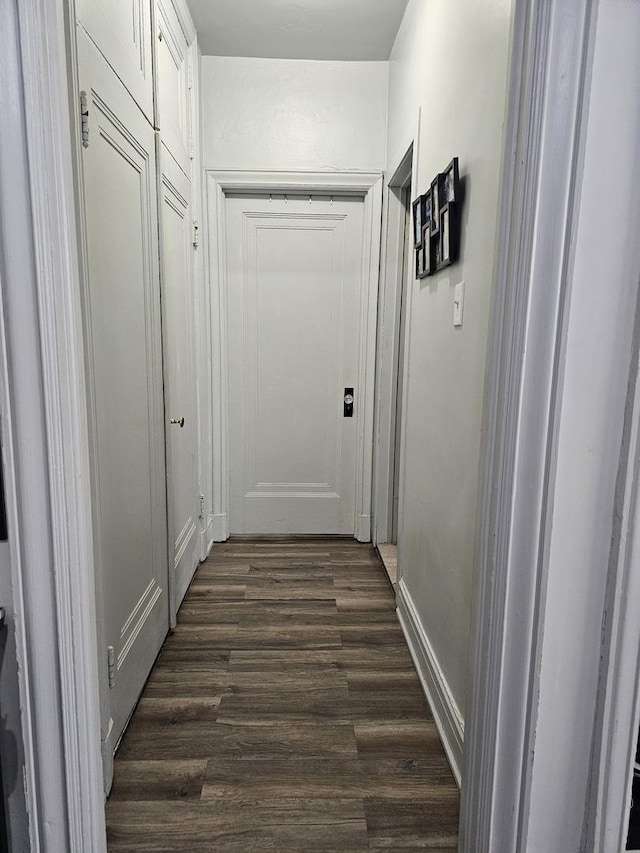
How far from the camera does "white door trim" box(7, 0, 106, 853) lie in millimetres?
851

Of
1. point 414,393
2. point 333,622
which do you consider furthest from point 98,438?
point 333,622

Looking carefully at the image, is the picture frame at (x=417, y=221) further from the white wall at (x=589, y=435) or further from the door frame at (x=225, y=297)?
the white wall at (x=589, y=435)

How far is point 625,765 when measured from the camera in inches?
37.8

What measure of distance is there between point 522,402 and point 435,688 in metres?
1.26

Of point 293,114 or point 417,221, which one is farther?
point 293,114

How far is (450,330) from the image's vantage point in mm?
1709

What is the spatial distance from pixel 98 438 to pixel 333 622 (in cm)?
147

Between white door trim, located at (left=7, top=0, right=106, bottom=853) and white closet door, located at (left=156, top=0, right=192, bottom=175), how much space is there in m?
1.28

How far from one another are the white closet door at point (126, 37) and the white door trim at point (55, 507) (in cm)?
58

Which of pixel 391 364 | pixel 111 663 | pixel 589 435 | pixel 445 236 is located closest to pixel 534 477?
pixel 589 435

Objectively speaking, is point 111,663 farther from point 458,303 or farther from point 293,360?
point 293,360

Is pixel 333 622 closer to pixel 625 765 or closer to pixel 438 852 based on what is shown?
pixel 438 852

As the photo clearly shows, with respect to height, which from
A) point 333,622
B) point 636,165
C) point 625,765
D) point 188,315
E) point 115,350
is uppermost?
point 636,165

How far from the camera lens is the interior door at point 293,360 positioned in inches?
123
